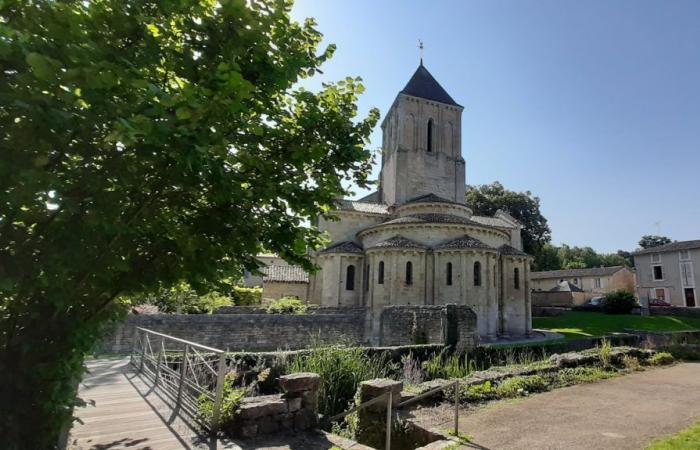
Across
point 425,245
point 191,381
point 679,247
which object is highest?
point 679,247

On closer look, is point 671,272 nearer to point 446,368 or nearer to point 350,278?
point 350,278

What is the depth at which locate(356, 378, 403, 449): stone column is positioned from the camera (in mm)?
6698

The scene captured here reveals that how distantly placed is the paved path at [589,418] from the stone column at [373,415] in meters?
1.33

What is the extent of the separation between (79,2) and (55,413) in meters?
3.29

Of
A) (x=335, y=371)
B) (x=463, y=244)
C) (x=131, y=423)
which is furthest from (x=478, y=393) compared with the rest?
(x=463, y=244)

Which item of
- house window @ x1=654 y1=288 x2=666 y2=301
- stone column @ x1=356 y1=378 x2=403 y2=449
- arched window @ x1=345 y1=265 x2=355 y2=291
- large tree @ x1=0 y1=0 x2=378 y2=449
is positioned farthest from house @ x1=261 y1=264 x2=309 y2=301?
house window @ x1=654 y1=288 x2=666 y2=301

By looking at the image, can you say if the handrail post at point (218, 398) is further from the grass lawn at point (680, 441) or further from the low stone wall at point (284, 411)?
the grass lawn at point (680, 441)

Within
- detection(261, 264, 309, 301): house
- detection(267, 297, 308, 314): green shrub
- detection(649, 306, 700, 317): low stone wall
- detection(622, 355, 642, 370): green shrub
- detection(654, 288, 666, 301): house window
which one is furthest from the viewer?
detection(654, 288, 666, 301): house window

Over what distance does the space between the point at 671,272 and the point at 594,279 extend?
14452 mm

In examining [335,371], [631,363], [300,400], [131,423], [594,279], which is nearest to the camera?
[131,423]

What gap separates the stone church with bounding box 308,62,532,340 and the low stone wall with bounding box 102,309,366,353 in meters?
4.56

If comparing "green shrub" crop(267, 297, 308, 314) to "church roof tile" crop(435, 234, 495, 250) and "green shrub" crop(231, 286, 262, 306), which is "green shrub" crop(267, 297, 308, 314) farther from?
"church roof tile" crop(435, 234, 495, 250)

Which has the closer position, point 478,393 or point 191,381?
point 191,381

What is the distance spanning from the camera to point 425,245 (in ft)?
80.2
